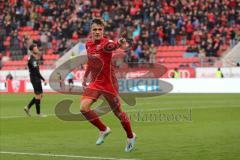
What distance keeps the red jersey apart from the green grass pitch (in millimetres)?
1222

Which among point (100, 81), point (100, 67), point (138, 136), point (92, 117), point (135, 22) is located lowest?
point (138, 136)

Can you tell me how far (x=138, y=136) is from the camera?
14500 millimetres

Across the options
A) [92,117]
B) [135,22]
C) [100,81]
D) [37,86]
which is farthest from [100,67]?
[135,22]

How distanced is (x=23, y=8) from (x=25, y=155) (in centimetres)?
4392

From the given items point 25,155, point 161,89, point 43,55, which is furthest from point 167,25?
point 25,155

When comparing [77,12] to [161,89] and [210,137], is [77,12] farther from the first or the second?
[210,137]

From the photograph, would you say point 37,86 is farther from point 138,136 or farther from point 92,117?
point 92,117

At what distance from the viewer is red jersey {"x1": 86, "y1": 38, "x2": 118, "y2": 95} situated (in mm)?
11664

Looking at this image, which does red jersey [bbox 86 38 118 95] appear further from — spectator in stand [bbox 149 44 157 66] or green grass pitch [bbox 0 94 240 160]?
spectator in stand [bbox 149 44 157 66]

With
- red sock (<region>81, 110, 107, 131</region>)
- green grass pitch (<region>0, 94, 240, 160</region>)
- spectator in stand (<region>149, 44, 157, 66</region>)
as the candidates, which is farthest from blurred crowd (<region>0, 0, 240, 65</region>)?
red sock (<region>81, 110, 107, 131</region>)

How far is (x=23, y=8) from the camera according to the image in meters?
54.1

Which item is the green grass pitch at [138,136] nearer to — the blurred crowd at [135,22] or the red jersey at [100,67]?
the red jersey at [100,67]

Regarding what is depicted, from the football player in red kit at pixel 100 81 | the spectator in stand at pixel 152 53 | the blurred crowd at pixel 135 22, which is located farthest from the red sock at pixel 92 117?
the spectator in stand at pixel 152 53

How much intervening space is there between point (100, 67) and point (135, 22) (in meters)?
34.8
